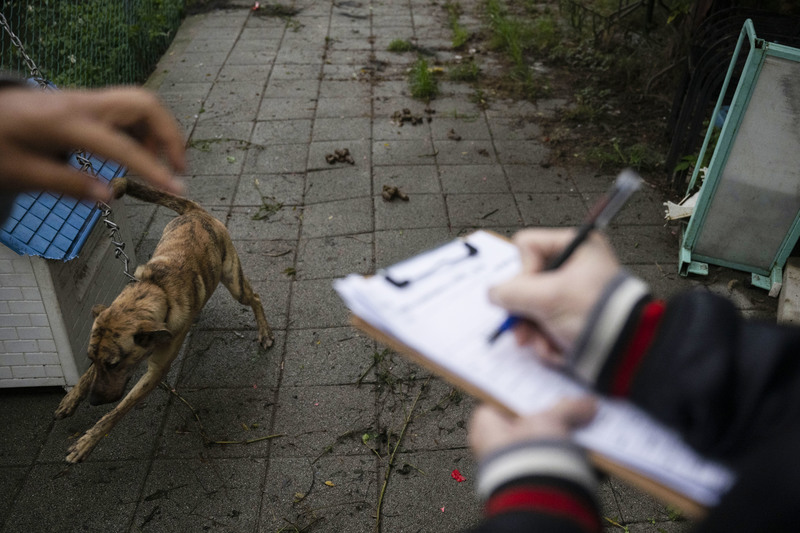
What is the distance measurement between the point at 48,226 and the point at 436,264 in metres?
2.68

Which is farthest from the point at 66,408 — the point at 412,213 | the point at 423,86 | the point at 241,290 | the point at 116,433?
the point at 423,86

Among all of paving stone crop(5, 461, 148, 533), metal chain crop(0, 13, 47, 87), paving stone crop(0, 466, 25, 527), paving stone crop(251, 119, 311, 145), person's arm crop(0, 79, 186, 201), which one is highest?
person's arm crop(0, 79, 186, 201)

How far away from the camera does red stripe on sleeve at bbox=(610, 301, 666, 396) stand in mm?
1093

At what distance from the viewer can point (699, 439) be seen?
40.8 inches

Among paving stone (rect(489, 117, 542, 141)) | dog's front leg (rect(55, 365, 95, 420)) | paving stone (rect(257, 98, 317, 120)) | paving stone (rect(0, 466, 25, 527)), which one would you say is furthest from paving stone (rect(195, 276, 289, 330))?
paving stone (rect(489, 117, 542, 141))

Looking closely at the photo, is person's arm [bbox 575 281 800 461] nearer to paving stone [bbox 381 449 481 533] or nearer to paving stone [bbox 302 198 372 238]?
paving stone [bbox 381 449 481 533]

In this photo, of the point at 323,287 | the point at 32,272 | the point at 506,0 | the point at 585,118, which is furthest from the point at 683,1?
the point at 32,272

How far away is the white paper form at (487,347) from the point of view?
1042 mm

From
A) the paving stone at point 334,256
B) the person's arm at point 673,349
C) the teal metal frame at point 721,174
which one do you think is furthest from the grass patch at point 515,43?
the person's arm at point 673,349

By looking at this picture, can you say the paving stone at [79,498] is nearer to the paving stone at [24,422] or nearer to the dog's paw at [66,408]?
the paving stone at [24,422]

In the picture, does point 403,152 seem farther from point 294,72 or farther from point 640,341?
point 640,341

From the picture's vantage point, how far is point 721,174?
433 cm

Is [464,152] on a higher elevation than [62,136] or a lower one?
lower

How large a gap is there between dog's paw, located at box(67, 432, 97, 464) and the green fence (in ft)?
15.9
